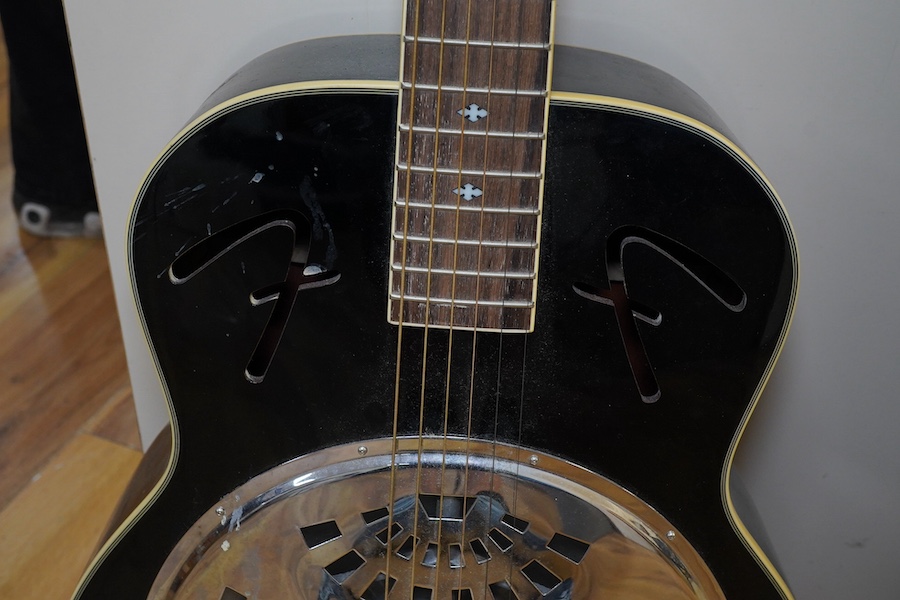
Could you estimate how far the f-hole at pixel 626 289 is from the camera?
0.66 m

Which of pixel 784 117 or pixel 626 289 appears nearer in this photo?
pixel 626 289

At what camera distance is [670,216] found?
0.64 m

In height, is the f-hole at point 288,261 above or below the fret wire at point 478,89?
below

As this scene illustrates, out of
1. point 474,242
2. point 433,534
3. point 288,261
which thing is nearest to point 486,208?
point 474,242

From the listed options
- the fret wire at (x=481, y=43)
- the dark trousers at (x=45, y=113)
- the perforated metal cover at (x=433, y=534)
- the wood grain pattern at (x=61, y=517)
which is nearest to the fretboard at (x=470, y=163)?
the fret wire at (x=481, y=43)

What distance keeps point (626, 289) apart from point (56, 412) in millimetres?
999

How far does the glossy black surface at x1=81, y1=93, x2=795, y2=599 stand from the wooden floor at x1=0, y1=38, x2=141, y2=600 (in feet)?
1.57

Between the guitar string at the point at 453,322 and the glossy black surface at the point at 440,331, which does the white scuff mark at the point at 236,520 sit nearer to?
the glossy black surface at the point at 440,331

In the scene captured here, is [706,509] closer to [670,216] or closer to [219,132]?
[670,216]

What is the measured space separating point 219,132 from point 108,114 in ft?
0.96

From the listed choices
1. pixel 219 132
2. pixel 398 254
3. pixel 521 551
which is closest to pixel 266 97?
pixel 219 132

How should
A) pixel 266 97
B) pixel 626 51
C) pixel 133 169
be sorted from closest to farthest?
pixel 266 97, pixel 626 51, pixel 133 169

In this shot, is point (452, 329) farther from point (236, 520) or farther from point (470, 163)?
point (236, 520)

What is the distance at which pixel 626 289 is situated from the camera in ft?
2.19
